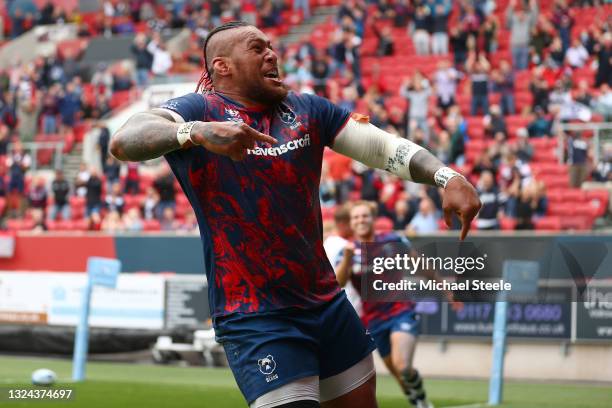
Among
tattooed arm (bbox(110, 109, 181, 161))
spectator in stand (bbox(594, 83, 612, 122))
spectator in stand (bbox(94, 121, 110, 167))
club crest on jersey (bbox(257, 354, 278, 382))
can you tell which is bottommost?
spectator in stand (bbox(94, 121, 110, 167))

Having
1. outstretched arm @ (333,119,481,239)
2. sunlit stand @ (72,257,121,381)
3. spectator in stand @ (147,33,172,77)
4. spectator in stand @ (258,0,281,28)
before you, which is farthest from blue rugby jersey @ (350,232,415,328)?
spectator in stand @ (258,0,281,28)

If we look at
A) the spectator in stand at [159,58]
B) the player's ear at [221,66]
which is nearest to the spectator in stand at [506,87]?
the spectator in stand at [159,58]

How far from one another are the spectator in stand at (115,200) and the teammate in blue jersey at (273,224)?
19.7 meters

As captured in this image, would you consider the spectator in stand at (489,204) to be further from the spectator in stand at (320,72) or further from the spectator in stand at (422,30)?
the spectator in stand at (422,30)

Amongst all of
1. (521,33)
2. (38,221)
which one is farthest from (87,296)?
(521,33)

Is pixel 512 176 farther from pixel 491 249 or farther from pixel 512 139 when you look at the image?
pixel 491 249

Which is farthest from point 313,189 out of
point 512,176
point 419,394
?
point 512,176

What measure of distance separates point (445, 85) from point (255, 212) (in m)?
19.0

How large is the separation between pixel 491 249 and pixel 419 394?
574 cm

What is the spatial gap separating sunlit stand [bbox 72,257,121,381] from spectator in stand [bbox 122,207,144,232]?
305 inches

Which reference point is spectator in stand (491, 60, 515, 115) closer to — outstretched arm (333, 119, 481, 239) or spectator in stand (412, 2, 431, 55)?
spectator in stand (412, 2, 431, 55)

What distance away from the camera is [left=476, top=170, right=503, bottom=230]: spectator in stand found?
18.5 m

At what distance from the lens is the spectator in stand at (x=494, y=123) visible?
2164cm

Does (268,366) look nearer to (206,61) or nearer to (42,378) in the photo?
(206,61)
